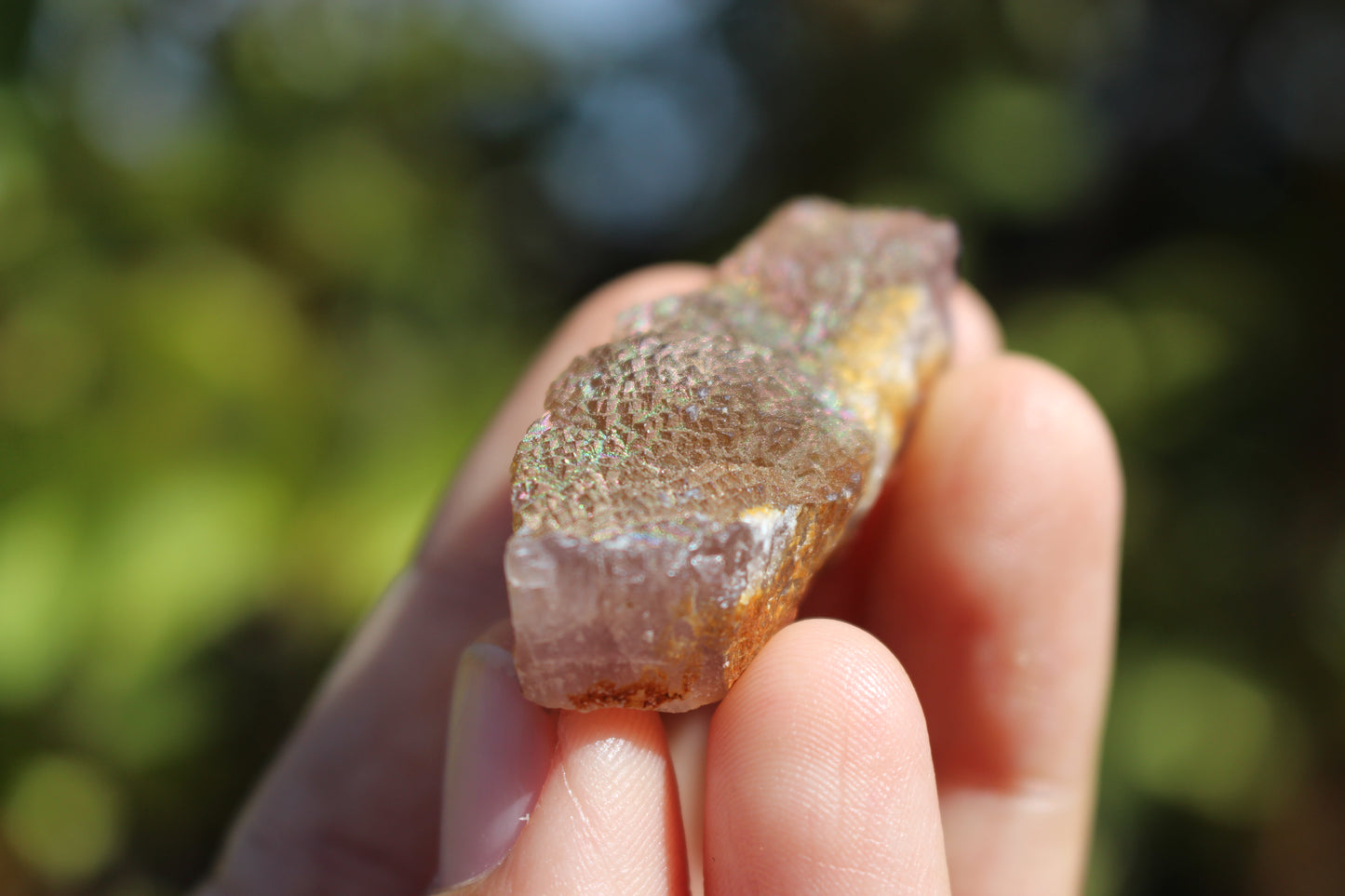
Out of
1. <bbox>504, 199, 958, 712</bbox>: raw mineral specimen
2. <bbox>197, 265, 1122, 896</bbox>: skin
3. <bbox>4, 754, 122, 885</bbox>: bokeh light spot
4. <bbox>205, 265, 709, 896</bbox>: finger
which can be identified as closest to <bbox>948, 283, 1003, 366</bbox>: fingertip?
<bbox>197, 265, 1122, 896</bbox>: skin

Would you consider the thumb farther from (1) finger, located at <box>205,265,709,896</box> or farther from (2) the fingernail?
(1) finger, located at <box>205,265,709,896</box>

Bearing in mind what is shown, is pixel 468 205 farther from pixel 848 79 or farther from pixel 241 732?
pixel 241 732

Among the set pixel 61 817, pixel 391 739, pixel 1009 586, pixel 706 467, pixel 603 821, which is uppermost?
pixel 706 467

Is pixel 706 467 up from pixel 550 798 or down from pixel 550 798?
up

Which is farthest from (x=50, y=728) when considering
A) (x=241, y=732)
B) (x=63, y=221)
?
(x=63, y=221)

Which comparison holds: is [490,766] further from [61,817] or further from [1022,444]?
[61,817]

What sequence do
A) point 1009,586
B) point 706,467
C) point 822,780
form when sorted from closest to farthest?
point 822,780, point 706,467, point 1009,586

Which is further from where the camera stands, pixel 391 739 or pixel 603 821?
pixel 391 739

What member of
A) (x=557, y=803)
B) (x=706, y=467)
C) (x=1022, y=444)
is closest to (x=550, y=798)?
(x=557, y=803)
